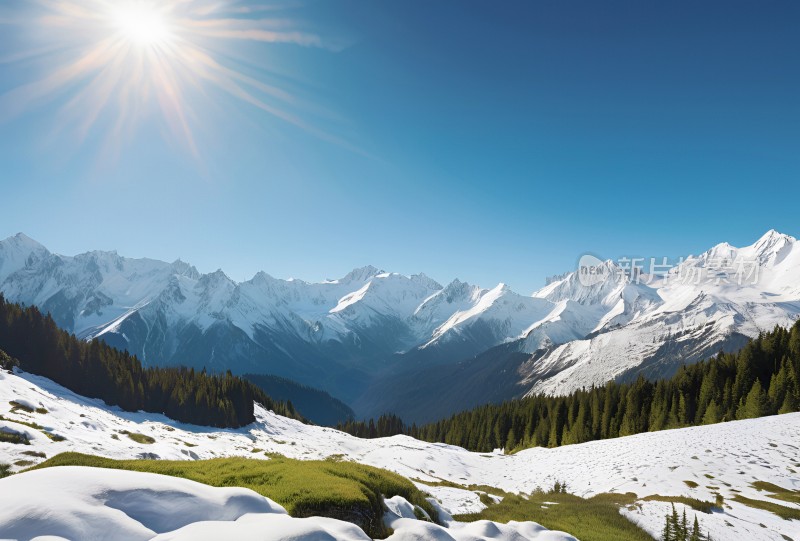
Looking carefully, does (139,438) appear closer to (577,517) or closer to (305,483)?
(305,483)

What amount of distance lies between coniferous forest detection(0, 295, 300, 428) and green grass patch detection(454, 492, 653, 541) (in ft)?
293

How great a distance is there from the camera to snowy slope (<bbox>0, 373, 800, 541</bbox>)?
25.9 metres

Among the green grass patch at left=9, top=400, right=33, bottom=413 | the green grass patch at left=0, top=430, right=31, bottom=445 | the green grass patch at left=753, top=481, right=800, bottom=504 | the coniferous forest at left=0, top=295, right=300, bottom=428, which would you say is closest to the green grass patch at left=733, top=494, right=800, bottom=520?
the green grass patch at left=753, top=481, right=800, bottom=504

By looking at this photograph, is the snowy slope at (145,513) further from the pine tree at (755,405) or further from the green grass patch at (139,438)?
the pine tree at (755,405)

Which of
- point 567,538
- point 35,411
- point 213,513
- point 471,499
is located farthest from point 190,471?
point 35,411

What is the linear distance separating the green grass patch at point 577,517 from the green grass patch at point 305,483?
7.17m

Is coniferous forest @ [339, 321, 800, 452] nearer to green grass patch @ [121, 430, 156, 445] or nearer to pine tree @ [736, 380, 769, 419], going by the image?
pine tree @ [736, 380, 769, 419]

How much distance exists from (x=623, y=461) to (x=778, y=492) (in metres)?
15.5

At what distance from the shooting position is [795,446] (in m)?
44.2

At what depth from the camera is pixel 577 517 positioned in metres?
25.7

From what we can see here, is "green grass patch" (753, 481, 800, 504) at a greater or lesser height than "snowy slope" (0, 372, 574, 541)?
greater

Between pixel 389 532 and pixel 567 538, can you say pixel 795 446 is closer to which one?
pixel 567 538

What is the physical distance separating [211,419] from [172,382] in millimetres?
13588

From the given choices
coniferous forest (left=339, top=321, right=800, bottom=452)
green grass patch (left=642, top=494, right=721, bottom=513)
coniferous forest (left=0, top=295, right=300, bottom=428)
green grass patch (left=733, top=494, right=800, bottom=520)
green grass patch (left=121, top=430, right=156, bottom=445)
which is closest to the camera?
green grass patch (left=733, top=494, right=800, bottom=520)
